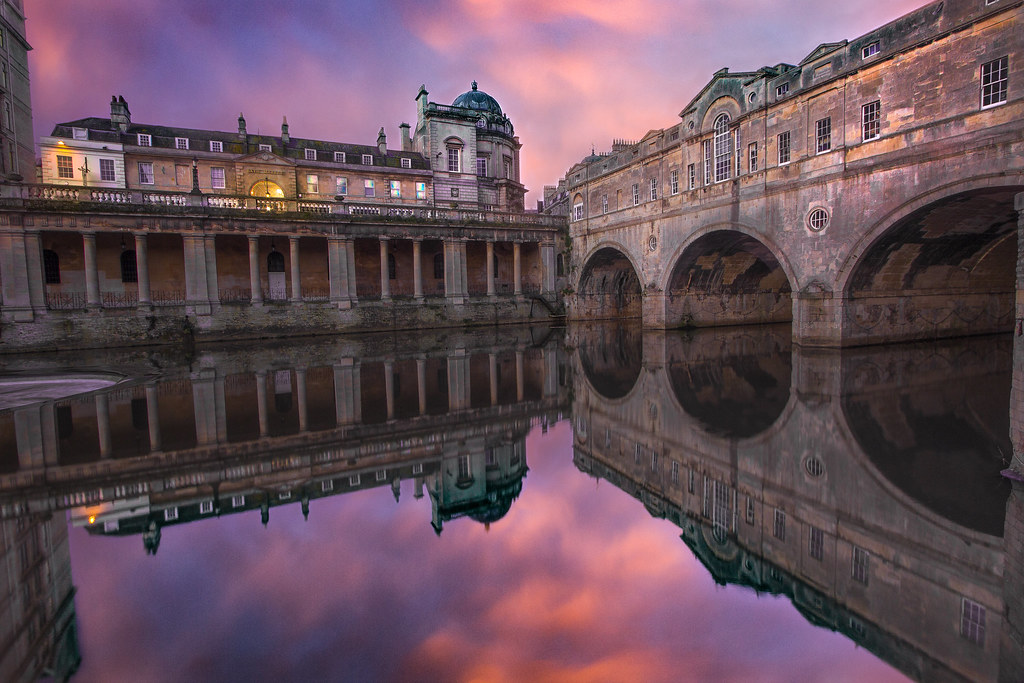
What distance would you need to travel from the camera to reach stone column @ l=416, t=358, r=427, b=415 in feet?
36.6

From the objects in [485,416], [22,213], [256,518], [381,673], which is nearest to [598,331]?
[485,416]

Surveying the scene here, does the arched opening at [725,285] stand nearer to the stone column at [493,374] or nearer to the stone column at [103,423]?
the stone column at [493,374]

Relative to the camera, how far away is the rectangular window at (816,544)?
190 inches

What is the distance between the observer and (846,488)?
Result: 6.23 meters

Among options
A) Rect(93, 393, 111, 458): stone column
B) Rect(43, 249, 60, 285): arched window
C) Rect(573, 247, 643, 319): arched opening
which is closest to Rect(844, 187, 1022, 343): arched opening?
→ Rect(573, 247, 643, 319): arched opening

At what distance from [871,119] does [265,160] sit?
35.7 metres

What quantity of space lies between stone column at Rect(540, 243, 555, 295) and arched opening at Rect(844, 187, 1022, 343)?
1972cm

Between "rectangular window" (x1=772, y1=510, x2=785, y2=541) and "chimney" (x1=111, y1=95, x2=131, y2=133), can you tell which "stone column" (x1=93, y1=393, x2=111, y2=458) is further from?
"chimney" (x1=111, y1=95, x2=131, y2=133)

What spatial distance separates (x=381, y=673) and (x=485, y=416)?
274 inches

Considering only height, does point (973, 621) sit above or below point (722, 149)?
below

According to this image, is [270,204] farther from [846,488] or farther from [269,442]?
[846,488]

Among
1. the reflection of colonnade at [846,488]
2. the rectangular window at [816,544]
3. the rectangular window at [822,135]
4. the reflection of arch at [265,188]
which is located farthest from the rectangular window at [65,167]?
the rectangular window at [816,544]

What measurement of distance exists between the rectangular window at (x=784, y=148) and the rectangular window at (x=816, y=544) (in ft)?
59.7

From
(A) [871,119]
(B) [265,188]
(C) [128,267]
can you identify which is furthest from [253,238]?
(A) [871,119]
